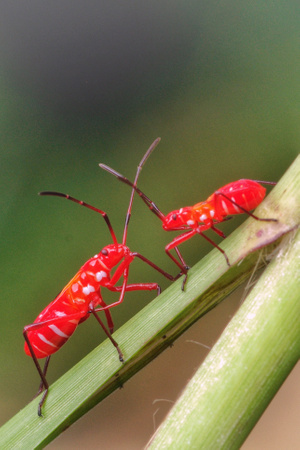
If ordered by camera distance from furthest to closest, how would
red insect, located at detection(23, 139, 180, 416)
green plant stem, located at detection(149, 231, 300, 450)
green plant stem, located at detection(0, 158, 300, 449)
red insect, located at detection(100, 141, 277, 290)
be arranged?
red insect, located at detection(23, 139, 180, 416)
red insect, located at detection(100, 141, 277, 290)
green plant stem, located at detection(0, 158, 300, 449)
green plant stem, located at detection(149, 231, 300, 450)

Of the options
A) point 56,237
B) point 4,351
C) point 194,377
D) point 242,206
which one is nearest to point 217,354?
point 194,377

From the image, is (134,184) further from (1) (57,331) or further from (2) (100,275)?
(1) (57,331)

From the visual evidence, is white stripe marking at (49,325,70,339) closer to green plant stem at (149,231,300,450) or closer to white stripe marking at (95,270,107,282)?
white stripe marking at (95,270,107,282)

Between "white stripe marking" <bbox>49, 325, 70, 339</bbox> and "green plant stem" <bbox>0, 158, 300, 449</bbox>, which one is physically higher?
"green plant stem" <bbox>0, 158, 300, 449</bbox>

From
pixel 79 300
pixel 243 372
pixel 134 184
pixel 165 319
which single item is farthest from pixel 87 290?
pixel 243 372

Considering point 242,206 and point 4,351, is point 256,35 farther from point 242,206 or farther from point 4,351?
point 4,351

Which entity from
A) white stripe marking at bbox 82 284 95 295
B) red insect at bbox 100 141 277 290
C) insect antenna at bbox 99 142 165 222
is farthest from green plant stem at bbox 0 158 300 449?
white stripe marking at bbox 82 284 95 295

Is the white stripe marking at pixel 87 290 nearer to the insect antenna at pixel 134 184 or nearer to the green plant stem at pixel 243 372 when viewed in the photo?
the insect antenna at pixel 134 184

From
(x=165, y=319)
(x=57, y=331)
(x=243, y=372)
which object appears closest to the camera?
(x=243, y=372)
